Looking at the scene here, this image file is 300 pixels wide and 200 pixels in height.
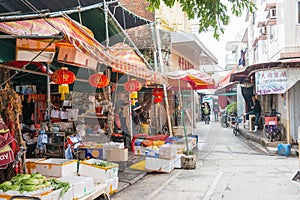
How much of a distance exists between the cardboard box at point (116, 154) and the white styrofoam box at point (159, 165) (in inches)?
26.8

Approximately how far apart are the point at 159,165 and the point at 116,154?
1234 mm

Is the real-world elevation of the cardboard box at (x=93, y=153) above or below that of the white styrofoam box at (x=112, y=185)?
above

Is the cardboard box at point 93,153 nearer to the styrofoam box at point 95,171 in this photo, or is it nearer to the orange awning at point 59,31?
the styrofoam box at point 95,171

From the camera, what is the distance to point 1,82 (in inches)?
210

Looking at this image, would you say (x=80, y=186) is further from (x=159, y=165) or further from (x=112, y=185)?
(x=159, y=165)

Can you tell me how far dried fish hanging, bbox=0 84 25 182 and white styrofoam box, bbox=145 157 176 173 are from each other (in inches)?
152

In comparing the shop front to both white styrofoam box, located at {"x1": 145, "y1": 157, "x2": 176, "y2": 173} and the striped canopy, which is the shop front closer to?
the striped canopy

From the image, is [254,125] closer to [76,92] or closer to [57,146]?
[76,92]

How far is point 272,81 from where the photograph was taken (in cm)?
1143

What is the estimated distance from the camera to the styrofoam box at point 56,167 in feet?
16.8

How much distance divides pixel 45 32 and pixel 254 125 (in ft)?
48.8

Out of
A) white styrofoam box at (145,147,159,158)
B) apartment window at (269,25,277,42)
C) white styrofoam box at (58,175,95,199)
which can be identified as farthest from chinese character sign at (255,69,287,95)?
white styrofoam box at (58,175,95,199)

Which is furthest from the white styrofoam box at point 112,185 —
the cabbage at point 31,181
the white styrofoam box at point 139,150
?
the white styrofoam box at point 139,150

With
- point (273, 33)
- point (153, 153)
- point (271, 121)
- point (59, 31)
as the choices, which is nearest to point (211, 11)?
point (59, 31)
